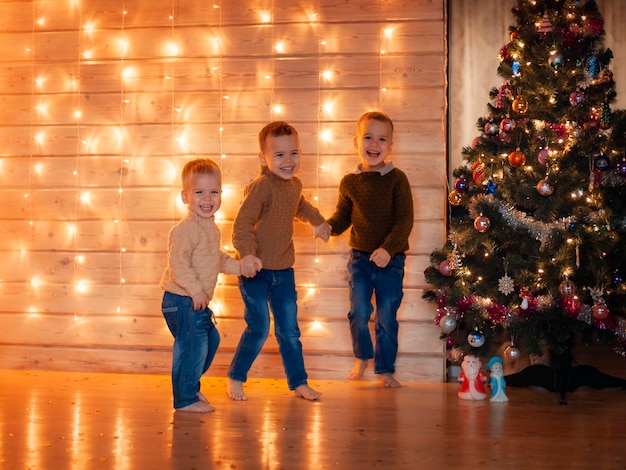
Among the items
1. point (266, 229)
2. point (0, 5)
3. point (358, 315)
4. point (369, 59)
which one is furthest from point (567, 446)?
point (0, 5)

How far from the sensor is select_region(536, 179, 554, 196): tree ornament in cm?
378

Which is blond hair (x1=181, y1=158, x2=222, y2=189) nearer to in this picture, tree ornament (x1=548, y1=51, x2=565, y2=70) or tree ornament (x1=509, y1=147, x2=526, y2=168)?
tree ornament (x1=509, y1=147, x2=526, y2=168)

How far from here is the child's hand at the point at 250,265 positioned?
3.85m

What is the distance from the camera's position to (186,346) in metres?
3.64

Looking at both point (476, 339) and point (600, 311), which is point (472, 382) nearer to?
point (476, 339)

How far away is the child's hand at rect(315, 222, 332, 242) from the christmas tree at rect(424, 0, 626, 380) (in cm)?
62

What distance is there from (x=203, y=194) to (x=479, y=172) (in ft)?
4.14

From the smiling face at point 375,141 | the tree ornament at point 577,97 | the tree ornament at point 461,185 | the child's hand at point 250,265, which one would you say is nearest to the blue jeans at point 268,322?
the child's hand at point 250,265

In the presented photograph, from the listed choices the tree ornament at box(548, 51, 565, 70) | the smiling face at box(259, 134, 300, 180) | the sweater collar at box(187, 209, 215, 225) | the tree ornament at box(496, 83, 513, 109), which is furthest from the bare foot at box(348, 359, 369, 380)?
the tree ornament at box(548, 51, 565, 70)

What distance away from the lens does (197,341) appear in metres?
3.65

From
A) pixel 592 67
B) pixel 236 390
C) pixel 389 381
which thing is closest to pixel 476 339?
pixel 389 381

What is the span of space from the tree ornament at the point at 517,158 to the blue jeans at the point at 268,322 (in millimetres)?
1108

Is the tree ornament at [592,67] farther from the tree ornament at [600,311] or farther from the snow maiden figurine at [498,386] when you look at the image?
the snow maiden figurine at [498,386]

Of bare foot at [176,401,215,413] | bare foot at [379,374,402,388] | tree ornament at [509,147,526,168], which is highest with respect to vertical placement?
tree ornament at [509,147,526,168]
